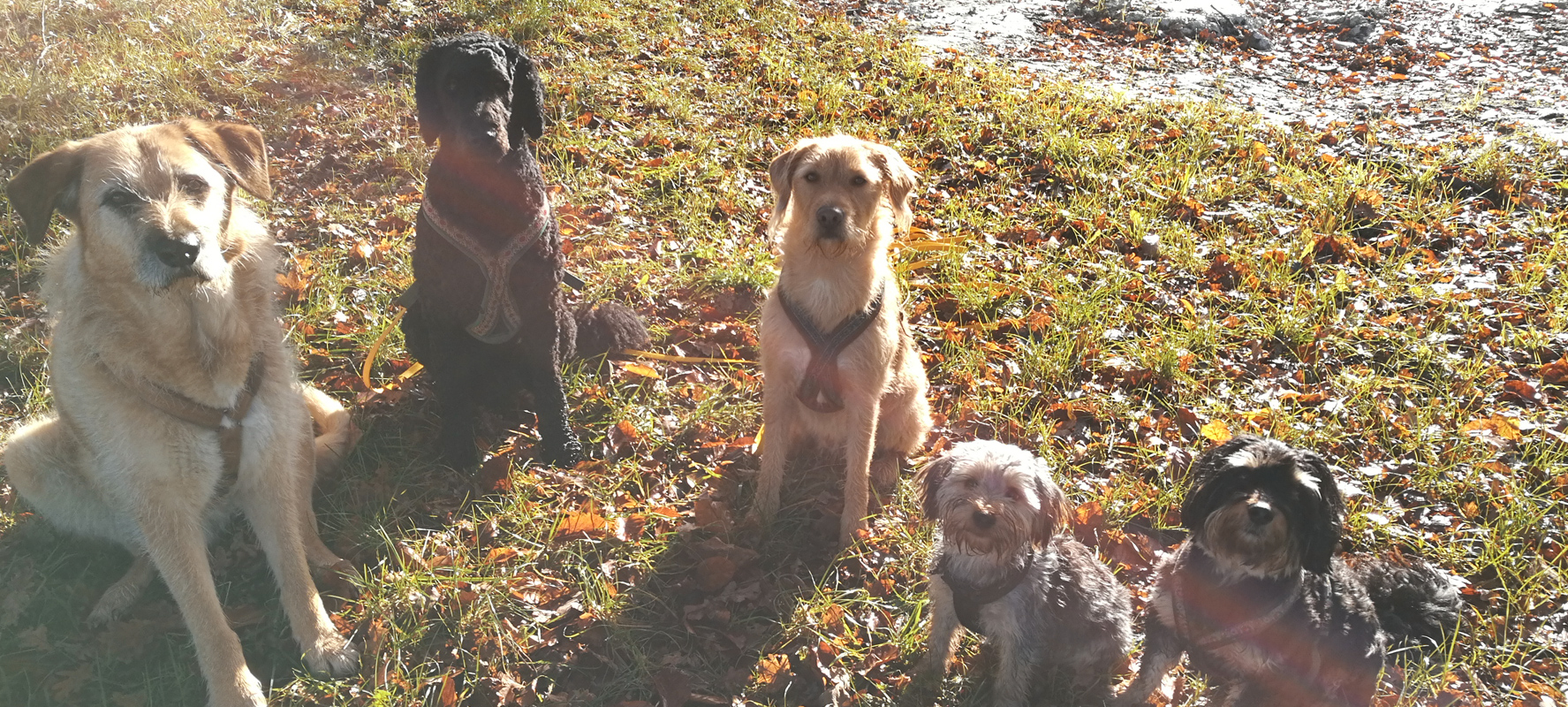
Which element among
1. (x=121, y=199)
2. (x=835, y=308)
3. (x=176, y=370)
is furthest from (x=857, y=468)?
(x=121, y=199)

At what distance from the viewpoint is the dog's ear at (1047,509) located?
321 cm

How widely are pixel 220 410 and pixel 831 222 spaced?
256 centimetres

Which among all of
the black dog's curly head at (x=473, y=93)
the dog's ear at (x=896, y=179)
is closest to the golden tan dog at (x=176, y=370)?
the black dog's curly head at (x=473, y=93)

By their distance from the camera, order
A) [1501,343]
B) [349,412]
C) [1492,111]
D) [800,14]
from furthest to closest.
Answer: [800,14] < [1492,111] < [1501,343] < [349,412]

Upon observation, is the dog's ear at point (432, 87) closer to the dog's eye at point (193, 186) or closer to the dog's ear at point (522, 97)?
the dog's ear at point (522, 97)

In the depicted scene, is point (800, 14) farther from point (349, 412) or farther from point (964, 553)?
point (964, 553)

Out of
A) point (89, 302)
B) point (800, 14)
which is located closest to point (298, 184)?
point (89, 302)

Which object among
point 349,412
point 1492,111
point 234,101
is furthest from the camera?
point 1492,111

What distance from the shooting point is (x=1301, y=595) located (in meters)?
3.05

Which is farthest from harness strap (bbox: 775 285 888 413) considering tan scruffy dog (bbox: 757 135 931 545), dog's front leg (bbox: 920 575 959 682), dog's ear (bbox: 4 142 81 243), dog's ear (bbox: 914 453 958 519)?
dog's ear (bbox: 4 142 81 243)

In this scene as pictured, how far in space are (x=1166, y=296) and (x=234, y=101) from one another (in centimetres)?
799

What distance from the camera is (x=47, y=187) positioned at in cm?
294

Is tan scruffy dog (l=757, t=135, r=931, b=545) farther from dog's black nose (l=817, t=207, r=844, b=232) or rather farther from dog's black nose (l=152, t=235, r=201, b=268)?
dog's black nose (l=152, t=235, r=201, b=268)

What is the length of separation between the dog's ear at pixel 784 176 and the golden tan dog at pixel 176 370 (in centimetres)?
224
